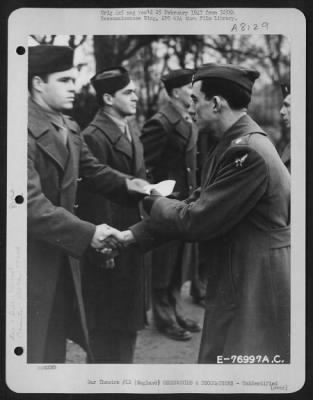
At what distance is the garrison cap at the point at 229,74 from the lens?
124 inches

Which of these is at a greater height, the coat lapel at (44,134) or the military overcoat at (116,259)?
the coat lapel at (44,134)

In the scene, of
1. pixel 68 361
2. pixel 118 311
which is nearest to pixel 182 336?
pixel 118 311

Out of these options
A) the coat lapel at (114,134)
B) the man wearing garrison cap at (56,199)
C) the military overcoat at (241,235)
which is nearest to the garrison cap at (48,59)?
the man wearing garrison cap at (56,199)

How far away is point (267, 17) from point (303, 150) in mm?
651

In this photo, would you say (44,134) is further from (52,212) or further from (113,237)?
(113,237)

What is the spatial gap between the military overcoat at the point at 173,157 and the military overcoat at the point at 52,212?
18cm

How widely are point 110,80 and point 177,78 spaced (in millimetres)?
319

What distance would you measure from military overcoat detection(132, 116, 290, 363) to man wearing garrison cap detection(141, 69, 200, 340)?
0.08 metres

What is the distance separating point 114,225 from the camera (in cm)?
319

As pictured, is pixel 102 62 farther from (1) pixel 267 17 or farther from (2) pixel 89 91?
(1) pixel 267 17

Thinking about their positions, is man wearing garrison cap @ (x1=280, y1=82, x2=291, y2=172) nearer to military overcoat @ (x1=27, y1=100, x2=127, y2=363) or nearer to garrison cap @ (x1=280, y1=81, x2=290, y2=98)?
garrison cap @ (x1=280, y1=81, x2=290, y2=98)

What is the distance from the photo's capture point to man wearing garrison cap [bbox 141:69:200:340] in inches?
126

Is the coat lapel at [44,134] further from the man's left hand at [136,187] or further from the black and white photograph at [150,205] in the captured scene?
the man's left hand at [136,187]

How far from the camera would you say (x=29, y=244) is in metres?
3.19
